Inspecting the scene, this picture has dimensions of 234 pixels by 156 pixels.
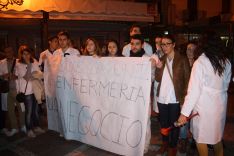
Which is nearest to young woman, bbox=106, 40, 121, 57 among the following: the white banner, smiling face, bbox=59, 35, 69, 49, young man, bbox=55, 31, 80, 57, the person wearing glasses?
the white banner

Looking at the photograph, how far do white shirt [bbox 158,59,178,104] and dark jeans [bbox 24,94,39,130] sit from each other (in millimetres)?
2798

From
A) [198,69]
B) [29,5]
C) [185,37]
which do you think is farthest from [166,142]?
[185,37]

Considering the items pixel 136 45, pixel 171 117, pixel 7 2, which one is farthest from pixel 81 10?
pixel 171 117

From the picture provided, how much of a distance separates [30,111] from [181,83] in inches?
123

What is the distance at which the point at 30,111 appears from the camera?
621cm

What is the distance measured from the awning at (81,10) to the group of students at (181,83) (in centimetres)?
180

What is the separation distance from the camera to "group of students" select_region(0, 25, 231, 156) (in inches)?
146

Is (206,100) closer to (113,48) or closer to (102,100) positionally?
(102,100)

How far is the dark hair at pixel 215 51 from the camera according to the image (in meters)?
3.70

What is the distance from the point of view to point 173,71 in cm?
443

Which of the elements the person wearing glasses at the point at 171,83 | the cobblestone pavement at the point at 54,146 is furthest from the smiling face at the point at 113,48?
the cobblestone pavement at the point at 54,146

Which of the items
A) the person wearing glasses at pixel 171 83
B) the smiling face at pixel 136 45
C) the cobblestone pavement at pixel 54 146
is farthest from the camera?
the cobblestone pavement at pixel 54 146

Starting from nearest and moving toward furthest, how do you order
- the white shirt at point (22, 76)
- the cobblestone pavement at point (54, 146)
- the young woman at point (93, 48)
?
the cobblestone pavement at point (54, 146), the young woman at point (93, 48), the white shirt at point (22, 76)

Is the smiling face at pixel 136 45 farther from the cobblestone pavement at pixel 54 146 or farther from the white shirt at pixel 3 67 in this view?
the white shirt at pixel 3 67
